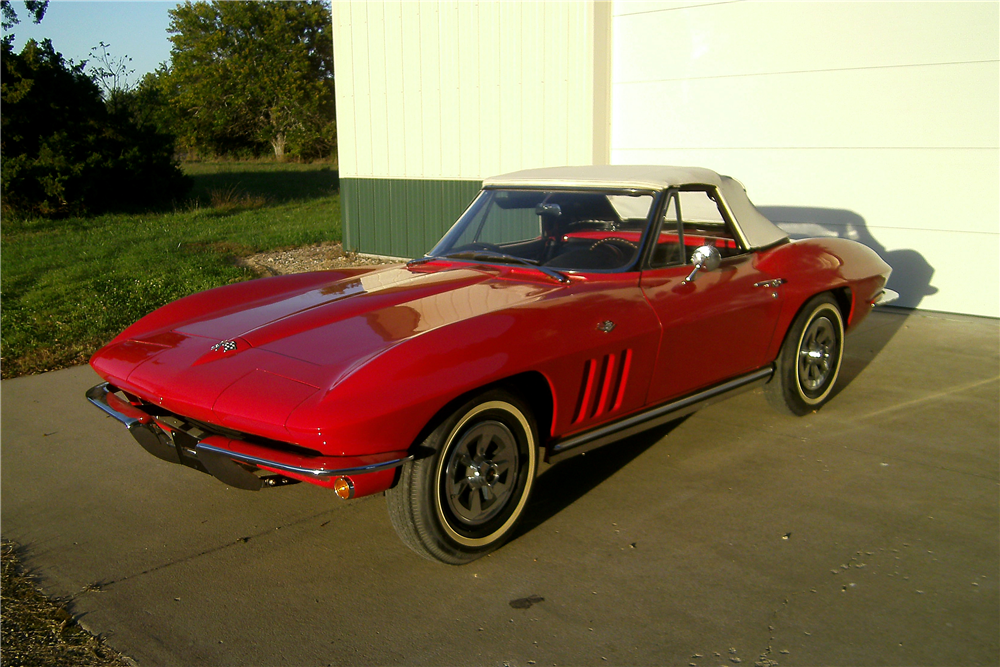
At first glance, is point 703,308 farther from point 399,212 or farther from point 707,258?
point 399,212

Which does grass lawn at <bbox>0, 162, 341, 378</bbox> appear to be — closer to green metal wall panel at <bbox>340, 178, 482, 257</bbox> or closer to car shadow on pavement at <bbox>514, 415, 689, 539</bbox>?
green metal wall panel at <bbox>340, 178, 482, 257</bbox>

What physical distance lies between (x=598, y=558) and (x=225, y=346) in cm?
177

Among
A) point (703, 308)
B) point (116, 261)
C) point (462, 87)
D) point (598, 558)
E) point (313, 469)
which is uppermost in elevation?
point (462, 87)

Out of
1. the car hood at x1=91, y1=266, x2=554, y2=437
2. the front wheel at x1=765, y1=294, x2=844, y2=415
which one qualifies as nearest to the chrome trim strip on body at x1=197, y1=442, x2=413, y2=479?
the car hood at x1=91, y1=266, x2=554, y2=437

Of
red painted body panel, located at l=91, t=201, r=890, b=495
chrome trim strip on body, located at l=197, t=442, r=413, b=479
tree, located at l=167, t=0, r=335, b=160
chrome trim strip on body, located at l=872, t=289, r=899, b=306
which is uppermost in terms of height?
tree, located at l=167, t=0, r=335, b=160

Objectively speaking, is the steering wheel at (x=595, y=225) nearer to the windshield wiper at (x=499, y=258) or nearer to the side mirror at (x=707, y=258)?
the windshield wiper at (x=499, y=258)

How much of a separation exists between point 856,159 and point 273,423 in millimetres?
6742

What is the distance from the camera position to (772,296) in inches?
185

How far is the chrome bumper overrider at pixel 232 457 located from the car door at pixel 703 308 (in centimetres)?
160

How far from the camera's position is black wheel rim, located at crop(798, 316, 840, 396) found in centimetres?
511

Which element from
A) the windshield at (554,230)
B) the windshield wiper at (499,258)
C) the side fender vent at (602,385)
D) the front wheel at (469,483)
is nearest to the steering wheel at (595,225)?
the windshield at (554,230)

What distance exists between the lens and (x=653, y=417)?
13.4 ft

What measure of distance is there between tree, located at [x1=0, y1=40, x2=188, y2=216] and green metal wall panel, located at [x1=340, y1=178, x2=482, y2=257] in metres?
8.42

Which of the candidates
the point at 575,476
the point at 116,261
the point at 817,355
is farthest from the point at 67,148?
the point at 817,355
